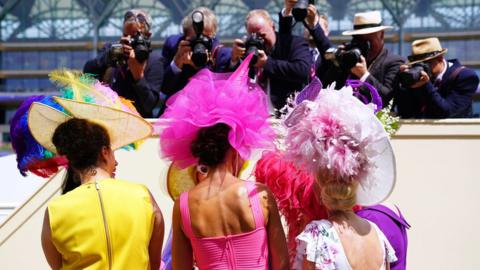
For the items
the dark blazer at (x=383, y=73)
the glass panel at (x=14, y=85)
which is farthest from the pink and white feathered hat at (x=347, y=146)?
the glass panel at (x=14, y=85)

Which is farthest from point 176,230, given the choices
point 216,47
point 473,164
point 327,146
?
point 216,47

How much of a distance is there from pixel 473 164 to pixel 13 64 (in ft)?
40.4

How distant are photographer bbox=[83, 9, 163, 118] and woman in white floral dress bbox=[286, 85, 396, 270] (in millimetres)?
2290

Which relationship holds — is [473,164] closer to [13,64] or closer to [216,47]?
[216,47]

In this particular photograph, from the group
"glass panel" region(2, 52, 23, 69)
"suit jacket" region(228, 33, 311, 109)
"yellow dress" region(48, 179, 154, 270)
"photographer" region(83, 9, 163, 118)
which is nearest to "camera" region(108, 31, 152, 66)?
"photographer" region(83, 9, 163, 118)

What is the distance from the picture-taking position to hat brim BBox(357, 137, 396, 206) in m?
2.54

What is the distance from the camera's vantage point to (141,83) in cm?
472

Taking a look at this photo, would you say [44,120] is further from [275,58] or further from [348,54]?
[275,58]

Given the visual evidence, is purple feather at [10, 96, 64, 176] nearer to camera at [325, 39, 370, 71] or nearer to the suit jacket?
the suit jacket

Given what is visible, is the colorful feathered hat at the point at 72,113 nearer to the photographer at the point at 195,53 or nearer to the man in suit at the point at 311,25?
the photographer at the point at 195,53

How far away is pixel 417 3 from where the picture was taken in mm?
12922

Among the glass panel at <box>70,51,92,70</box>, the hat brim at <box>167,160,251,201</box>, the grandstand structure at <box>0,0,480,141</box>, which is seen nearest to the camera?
the hat brim at <box>167,160,251,201</box>

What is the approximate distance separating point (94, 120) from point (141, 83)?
192 centimetres

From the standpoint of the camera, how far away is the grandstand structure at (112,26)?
12203 mm
